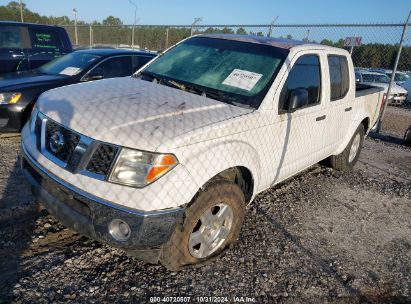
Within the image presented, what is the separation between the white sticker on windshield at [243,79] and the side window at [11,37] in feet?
20.6

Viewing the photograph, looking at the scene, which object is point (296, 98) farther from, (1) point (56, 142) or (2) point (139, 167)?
(1) point (56, 142)

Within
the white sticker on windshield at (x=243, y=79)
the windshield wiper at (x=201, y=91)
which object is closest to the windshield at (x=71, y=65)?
the windshield wiper at (x=201, y=91)

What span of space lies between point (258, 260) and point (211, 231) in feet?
1.86

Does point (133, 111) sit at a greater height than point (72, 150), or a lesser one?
greater

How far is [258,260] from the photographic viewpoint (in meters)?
3.19

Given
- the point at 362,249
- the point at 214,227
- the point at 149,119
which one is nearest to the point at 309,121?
the point at 362,249

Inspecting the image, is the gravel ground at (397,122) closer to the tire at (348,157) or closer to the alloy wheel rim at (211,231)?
the tire at (348,157)

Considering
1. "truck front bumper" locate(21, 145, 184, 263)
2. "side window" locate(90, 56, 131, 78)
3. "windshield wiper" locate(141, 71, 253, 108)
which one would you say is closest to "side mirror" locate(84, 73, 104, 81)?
"side window" locate(90, 56, 131, 78)

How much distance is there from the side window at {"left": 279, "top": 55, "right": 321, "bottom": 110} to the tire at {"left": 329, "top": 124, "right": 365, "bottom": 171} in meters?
1.74

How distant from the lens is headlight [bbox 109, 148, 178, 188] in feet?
7.81

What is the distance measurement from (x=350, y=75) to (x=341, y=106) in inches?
21.9

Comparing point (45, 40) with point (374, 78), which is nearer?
point (45, 40)

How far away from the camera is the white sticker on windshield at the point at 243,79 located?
333cm

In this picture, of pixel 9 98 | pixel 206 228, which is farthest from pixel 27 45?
pixel 206 228
